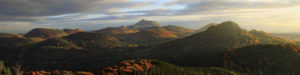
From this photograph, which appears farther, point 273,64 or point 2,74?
point 273,64

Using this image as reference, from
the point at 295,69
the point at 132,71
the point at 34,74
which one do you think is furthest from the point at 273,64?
the point at 34,74

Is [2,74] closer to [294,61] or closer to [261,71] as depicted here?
[261,71]

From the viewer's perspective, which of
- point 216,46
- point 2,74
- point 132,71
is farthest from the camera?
point 216,46

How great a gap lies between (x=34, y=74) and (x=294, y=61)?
3550 inches

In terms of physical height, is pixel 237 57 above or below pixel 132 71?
below

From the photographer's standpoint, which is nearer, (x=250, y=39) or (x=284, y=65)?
(x=284, y=65)

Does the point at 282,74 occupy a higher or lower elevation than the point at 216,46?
higher

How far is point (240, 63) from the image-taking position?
286 feet

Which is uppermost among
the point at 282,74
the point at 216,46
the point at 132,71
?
the point at 132,71

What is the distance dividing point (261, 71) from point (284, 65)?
988cm

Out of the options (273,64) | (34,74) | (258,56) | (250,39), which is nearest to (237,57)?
(258,56)

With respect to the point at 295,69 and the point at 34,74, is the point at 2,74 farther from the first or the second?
the point at 295,69

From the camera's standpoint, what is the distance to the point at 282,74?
6431 centimetres

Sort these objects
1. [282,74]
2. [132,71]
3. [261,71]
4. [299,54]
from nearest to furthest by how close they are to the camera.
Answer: [132,71] → [282,74] → [261,71] → [299,54]
